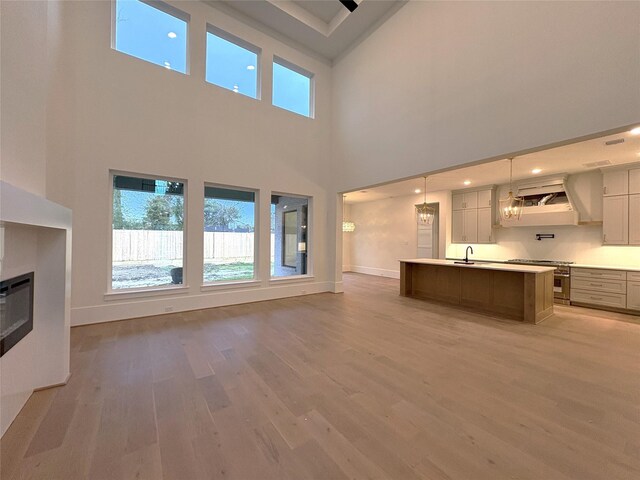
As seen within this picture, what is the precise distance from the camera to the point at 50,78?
2896 mm

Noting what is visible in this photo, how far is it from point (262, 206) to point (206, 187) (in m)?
1.14

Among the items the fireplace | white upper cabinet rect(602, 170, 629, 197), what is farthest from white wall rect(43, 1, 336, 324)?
white upper cabinet rect(602, 170, 629, 197)

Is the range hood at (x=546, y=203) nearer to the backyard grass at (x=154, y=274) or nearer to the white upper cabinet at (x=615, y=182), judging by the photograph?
the white upper cabinet at (x=615, y=182)

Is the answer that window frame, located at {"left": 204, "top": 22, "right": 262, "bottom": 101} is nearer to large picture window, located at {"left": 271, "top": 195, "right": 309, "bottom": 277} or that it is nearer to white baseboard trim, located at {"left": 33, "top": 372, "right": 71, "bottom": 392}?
large picture window, located at {"left": 271, "top": 195, "right": 309, "bottom": 277}

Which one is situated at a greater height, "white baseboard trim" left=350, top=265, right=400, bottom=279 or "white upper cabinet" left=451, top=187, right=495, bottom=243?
"white upper cabinet" left=451, top=187, right=495, bottom=243

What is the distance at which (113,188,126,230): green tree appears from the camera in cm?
412

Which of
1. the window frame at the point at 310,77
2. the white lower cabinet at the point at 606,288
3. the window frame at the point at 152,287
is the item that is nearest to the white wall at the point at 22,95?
the window frame at the point at 152,287

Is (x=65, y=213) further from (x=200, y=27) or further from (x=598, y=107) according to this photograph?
(x=598, y=107)

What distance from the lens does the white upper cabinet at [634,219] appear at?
4.72 meters

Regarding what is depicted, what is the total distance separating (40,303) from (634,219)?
28.3 ft

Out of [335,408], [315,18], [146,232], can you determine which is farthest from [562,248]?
[146,232]

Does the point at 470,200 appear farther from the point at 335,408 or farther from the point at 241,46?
the point at 335,408

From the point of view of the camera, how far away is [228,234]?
5.20 meters

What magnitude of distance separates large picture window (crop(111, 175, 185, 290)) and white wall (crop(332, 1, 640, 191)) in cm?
377
